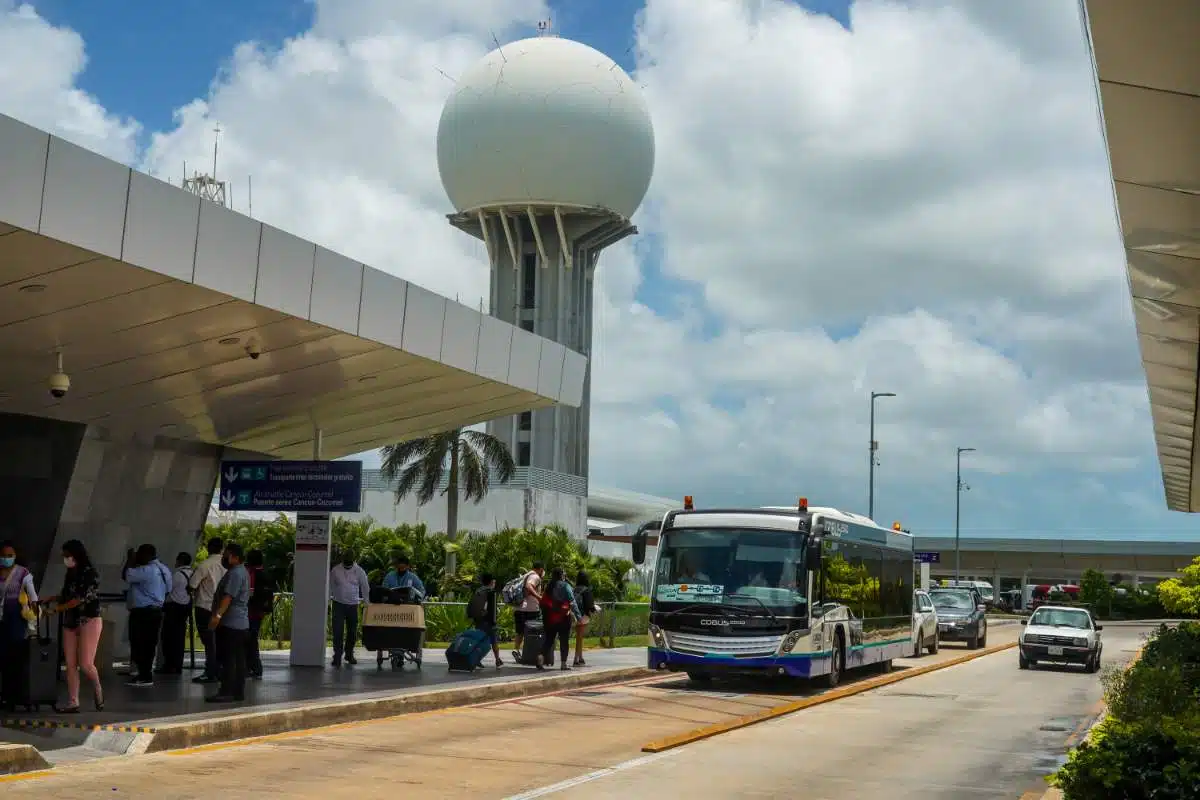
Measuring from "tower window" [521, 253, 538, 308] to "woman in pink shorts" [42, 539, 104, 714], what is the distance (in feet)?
216

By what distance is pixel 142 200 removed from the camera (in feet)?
44.0

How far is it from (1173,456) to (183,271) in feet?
65.6

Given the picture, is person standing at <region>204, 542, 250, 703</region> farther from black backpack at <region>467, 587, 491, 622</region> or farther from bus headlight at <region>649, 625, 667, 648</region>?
bus headlight at <region>649, 625, 667, 648</region>

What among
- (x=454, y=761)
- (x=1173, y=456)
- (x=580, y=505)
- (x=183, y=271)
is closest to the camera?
(x=454, y=761)

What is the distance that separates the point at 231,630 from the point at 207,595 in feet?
7.42

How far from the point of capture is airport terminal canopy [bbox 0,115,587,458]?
12.8m

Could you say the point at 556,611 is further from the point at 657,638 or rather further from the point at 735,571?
the point at 735,571

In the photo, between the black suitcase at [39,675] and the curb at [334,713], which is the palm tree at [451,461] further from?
the black suitcase at [39,675]

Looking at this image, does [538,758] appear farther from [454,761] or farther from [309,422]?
[309,422]

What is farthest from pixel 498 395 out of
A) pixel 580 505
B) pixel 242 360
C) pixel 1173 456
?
pixel 580 505

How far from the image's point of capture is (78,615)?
1430 cm

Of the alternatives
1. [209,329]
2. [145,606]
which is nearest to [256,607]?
[145,606]

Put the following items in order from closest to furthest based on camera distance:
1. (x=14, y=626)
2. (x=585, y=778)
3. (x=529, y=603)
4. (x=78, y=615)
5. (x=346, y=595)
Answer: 1. (x=585, y=778)
2. (x=14, y=626)
3. (x=78, y=615)
4. (x=346, y=595)
5. (x=529, y=603)

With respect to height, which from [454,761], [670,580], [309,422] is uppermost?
[309,422]
